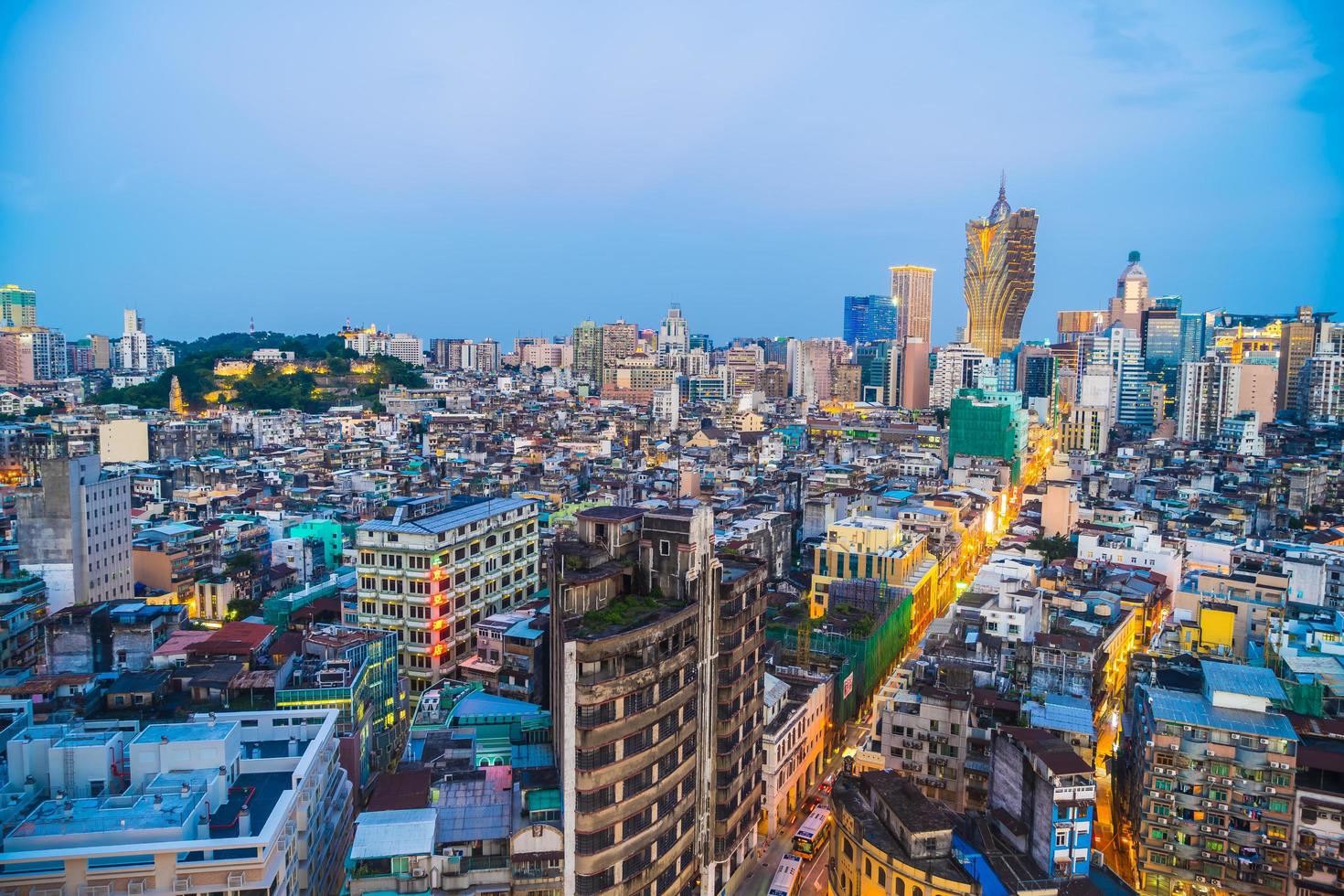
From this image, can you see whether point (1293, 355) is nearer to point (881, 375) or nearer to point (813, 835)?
point (881, 375)

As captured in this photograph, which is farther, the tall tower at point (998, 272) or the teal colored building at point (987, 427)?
the tall tower at point (998, 272)

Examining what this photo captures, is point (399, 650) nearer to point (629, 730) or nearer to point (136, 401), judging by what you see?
point (629, 730)

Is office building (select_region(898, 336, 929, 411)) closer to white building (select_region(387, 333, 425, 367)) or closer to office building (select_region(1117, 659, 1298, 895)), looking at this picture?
white building (select_region(387, 333, 425, 367))

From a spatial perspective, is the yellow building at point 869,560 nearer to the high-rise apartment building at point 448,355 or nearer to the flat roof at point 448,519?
the flat roof at point 448,519

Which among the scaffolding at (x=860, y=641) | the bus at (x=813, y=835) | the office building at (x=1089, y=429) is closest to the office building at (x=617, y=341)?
the office building at (x=1089, y=429)

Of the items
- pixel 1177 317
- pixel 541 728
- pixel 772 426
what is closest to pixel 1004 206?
pixel 1177 317

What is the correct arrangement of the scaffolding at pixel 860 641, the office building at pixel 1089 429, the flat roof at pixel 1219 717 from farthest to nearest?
the office building at pixel 1089 429
the scaffolding at pixel 860 641
the flat roof at pixel 1219 717

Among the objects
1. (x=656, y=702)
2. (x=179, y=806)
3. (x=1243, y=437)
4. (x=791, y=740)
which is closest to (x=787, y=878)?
(x=791, y=740)
